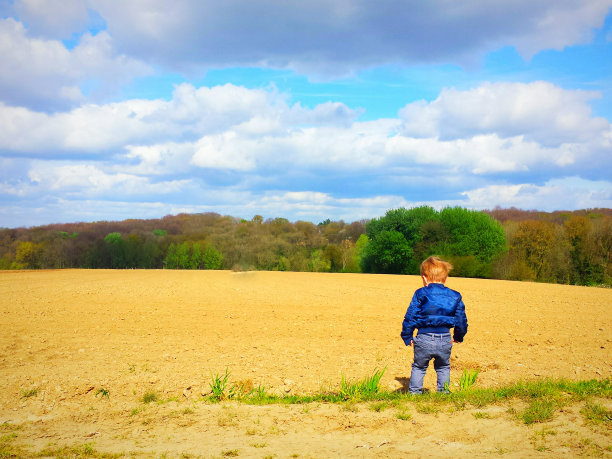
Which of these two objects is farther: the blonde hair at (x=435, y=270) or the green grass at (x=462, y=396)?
the blonde hair at (x=435, y=270)

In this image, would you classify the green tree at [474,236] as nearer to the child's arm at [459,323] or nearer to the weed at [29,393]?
the child's arm at [459,323]

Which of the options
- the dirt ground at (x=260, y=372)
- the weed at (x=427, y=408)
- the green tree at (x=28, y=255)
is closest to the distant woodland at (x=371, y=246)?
the green tree at (x=28, y=255)

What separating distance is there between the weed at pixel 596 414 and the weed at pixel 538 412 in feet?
1.08

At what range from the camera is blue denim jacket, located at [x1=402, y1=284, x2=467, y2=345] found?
5871 mm

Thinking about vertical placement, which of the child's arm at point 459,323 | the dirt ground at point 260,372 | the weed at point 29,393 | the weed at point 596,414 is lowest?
the weed at point 29,393

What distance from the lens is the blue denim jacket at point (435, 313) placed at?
587 cm

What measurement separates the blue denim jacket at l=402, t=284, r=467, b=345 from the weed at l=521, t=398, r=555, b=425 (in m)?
1.06

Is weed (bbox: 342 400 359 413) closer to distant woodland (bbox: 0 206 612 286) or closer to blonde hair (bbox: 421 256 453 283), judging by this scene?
Answer: blonde hair (bbox: 421 256 453 283)

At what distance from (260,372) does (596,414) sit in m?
5.01

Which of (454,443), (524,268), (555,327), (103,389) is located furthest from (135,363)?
(524,268)

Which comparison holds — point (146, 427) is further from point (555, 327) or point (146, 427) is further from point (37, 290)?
point (37, 290)

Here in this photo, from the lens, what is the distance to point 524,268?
42.4m

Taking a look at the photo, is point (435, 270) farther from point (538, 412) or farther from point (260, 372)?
point (260, 372)

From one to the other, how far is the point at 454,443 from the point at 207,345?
22.5ft
